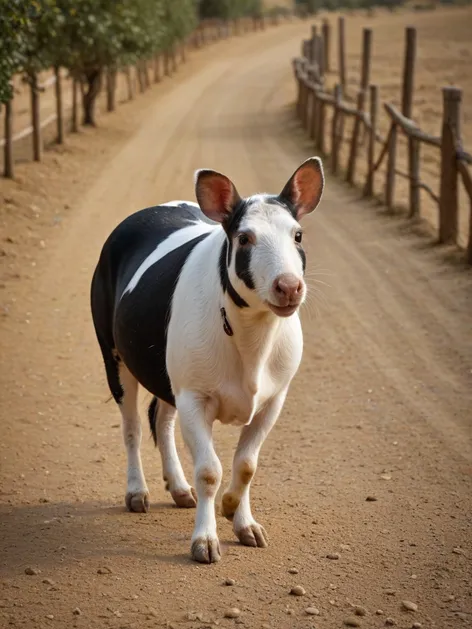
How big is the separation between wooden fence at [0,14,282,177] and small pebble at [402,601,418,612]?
11.6 meters

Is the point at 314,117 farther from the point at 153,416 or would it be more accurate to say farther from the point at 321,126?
the point at 153,416

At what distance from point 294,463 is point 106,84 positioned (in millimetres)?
27755

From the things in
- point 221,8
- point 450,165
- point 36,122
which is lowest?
point 36,122

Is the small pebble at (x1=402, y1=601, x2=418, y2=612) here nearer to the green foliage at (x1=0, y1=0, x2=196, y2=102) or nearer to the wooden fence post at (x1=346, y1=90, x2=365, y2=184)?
the green foliage at (x1=0, y1=0, x2=196, y2=102)

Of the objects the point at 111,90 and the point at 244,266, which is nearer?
the point at 244,266

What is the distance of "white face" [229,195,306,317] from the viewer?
4.68 meters

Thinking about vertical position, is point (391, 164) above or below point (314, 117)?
above

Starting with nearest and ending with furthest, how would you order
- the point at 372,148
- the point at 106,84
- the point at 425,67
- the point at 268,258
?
1. the point at 268,258
2. the point at 372,148
3. the point at 106,84
4. the point at 425,67

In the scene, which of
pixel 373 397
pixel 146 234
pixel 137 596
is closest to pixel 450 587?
pixel 137 596

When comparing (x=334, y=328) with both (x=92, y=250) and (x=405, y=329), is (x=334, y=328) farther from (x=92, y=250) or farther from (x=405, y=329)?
(x=92, y=250)

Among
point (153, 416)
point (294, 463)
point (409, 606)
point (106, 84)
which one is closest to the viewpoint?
point (409, 606)

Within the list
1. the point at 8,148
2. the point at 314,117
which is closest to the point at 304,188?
the point at 8,148

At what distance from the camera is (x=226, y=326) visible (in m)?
5.16

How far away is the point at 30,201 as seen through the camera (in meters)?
15.9
